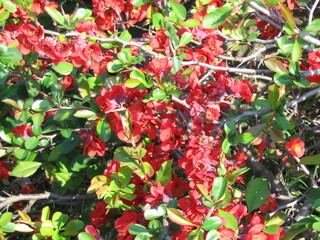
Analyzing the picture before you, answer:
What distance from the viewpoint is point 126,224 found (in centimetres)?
138

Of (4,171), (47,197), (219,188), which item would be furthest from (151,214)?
(4,171)

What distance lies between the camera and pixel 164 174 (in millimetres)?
1397

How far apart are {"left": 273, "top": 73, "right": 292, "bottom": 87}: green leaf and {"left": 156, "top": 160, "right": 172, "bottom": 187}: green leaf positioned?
1.44 feet

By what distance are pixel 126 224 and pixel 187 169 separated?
0.27 m

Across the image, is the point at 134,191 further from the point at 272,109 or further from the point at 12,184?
the point at 12,184

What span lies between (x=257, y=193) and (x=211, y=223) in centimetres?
36

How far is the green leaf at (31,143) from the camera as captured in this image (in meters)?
1.60

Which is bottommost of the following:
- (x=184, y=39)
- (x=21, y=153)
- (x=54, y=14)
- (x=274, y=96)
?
(x=21, y=153)

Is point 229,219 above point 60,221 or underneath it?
above

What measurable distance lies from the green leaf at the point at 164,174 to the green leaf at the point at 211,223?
0.30 metres

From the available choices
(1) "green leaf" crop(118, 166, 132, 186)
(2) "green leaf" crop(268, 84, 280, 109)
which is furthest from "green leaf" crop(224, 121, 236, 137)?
(1) "green leaf" crop(118, 166, 132, 186)

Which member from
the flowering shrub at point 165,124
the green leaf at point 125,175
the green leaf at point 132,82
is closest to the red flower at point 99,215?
the flowering shrub at point 165,124

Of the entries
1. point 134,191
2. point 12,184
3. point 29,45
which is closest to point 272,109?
point 134,191

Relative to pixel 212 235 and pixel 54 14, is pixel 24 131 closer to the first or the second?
pixel 54 14
